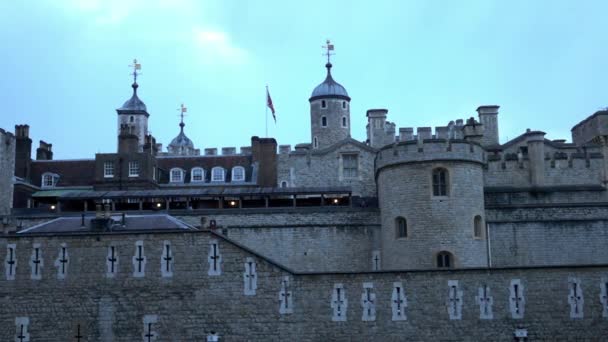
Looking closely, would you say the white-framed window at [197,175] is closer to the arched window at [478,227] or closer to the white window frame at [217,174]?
the white window frame at [217,174]

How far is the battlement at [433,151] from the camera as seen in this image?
1682 inches

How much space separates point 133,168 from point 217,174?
6.38 m

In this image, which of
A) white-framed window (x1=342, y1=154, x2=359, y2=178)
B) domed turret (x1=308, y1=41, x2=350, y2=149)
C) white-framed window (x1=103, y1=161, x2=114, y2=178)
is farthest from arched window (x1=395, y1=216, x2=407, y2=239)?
domed turret (x1=308, y1=41, x2=350, y2=149)

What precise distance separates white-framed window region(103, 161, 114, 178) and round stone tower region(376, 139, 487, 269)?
1009 inches

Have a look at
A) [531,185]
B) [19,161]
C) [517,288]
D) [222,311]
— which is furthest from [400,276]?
[19,161]

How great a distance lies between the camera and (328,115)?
245ft

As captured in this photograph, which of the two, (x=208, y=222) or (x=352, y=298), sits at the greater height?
(x=208, y=222)

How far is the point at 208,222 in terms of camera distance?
47.3 meters

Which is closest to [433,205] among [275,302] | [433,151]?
[433,151]

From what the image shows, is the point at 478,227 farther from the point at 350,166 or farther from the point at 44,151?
the point at 44,151

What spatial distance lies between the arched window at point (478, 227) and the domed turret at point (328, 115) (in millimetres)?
31067

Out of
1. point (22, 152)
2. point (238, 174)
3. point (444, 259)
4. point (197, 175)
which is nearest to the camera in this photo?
point (444, 259)

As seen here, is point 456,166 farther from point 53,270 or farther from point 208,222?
point 53,270

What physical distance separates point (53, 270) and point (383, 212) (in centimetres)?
1726
